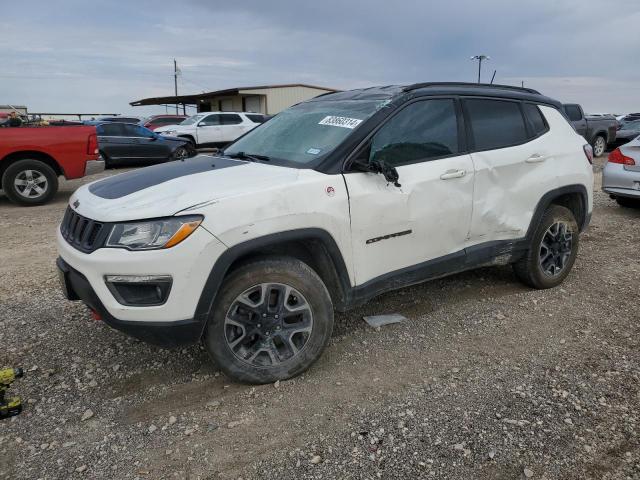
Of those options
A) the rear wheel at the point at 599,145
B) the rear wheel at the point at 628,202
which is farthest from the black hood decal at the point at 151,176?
the rear wheel at the point at 599,145

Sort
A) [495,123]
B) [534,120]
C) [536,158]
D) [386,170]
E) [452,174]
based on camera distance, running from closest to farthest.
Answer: [386,170] → [452,174] → [495,123] → [536,158] → [534,120]

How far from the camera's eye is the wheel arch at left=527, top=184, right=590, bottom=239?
4.25 metres

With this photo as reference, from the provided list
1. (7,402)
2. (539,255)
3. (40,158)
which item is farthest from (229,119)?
(7,402)

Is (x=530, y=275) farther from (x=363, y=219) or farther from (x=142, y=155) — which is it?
(x=142, y=155)

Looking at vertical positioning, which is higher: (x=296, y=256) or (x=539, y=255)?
(x=296, y=256)

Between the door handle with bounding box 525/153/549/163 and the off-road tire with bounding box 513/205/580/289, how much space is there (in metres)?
0.45

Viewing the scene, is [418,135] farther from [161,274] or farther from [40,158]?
[40,158]

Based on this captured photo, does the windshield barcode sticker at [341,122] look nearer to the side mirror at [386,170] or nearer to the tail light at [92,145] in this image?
the side mirror at [386,170]

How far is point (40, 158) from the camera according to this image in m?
8.83

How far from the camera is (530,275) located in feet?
14.5

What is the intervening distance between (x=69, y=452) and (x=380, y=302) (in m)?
2.58

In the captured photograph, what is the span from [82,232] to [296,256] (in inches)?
49.6

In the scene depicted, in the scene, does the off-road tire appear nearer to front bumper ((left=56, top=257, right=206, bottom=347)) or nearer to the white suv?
the white suv

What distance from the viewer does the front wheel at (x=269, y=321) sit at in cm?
286
